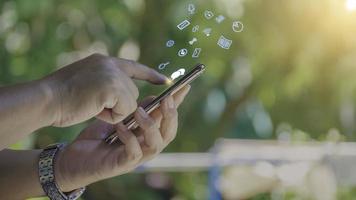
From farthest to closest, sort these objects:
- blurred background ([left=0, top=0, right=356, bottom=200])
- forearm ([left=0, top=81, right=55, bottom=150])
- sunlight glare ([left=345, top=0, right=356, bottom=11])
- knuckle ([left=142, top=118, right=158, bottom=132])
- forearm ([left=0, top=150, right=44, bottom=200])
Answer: sunlight glare ([left=345, top=0, right=356, bottom=11]), blurred background ([left=0, top=0, right=356, bottom=200]), forearm ([left=0, top=150, right=44, bottom=200]), knuckle ([left=142, top=118, right=158, bottom=132]), forearm ([left=0, top=81, right=55, bottom=150])

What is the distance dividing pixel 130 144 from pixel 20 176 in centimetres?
18

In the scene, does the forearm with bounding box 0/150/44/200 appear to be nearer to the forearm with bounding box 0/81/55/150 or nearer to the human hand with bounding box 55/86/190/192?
the human hand with bounding box 55/86/190/192

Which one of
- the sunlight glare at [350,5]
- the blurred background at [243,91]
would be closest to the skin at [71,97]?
the blurred background at [243,91]

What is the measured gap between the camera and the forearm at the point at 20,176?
1.12m

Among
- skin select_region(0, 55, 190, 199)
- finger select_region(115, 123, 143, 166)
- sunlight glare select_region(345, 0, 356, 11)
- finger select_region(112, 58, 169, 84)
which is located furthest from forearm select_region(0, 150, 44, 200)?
sunlight glare select_region(345, 0, 356, 11)

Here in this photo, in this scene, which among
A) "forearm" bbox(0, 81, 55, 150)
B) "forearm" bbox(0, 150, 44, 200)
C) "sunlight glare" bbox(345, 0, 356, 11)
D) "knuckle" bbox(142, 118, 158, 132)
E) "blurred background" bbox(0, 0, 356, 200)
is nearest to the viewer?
"forearm" bbox(0, 81, 55, 150)

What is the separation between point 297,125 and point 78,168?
1.39 meters

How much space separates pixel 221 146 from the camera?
2.30m

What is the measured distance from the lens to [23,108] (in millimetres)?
913

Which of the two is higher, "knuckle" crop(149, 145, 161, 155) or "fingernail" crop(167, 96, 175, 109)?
"fingernail" crop(167, 96, 175, 109)

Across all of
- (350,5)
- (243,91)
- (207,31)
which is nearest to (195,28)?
(207,31)

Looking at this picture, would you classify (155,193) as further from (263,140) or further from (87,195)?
(263,140)

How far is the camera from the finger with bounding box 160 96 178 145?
102cm

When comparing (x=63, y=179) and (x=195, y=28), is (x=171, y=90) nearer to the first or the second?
(x=195, y=28)
